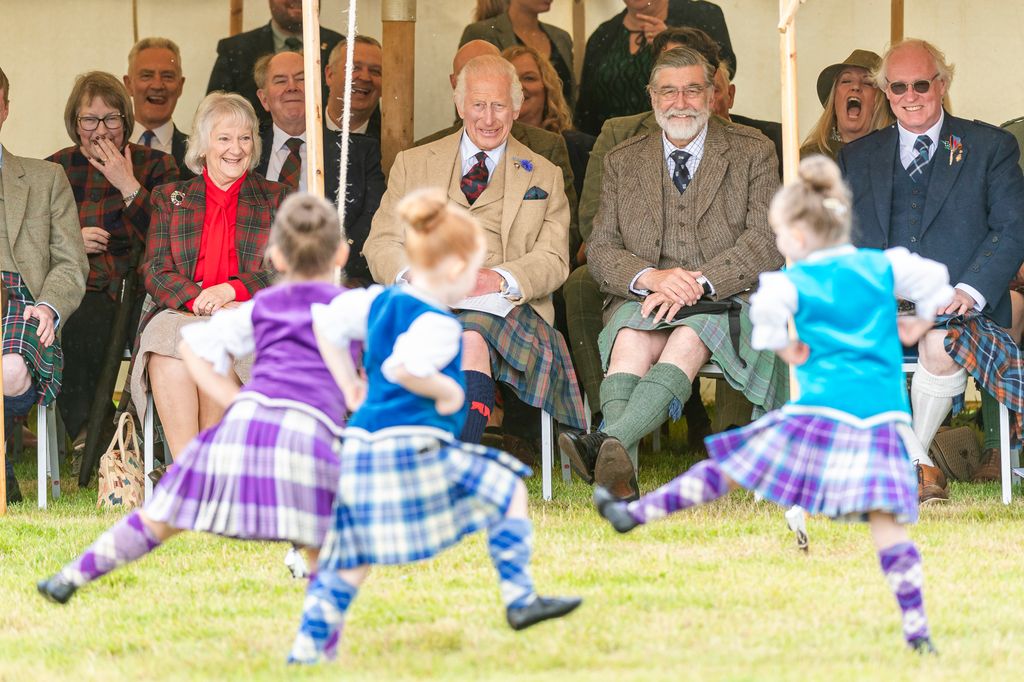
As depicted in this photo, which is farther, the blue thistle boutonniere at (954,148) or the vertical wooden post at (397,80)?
the vertical wooden post at (397,80)

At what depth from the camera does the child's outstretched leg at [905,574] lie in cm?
298

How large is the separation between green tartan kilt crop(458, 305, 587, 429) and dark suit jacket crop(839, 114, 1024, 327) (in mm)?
1094

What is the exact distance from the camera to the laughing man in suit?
16.2ft

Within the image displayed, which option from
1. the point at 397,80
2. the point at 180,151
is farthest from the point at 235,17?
the point at 397,80

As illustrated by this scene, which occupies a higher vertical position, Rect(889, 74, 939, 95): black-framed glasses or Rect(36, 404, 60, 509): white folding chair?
Rect(889, 74, 939, 95): black-framed glasses

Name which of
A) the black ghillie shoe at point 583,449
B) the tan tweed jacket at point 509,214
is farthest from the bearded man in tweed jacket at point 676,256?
the tan tweed jacket at point 509,214

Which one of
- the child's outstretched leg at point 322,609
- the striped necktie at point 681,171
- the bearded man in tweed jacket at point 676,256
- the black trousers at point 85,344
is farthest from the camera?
the black trousers at point 85,344

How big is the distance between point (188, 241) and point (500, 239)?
3.55 feet

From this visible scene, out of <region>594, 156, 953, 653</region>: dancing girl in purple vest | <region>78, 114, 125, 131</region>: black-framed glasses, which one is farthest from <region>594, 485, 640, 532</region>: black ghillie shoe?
<region>78, 114, 125, 131</region>: black-framed glasses

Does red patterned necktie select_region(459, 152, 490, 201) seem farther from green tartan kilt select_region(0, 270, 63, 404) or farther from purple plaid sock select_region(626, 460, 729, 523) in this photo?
purple plaid sock select_region(626, 460, 729, 523)

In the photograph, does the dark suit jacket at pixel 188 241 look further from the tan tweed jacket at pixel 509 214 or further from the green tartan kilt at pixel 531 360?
the green tartan kilt at pixel 531 360

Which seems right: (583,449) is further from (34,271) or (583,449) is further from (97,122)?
(97,122)

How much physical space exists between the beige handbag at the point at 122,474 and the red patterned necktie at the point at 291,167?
3.73 ft

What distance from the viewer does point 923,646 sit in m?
3.01
